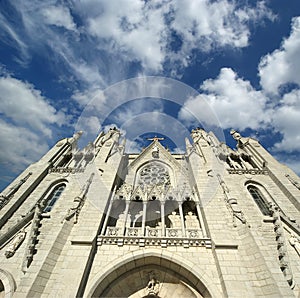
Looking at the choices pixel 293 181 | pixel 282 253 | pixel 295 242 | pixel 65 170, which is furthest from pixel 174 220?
pixel 65 170

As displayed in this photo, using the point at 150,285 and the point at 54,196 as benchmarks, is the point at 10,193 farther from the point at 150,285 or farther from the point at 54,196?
the point at 150,285

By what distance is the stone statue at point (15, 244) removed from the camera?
831cm

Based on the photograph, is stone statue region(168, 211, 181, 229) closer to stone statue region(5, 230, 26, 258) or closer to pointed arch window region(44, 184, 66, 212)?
pointed arch window region(44, 184, 66, 212)

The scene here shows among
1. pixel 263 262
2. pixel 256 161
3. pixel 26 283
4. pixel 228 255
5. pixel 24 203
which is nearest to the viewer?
pixel 26 283

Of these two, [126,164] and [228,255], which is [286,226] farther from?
[126,164]

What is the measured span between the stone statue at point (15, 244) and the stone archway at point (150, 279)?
4548 millimetres

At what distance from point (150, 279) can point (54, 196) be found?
27.8 ft

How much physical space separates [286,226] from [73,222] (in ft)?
36.5

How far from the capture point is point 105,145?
1600 centimetres

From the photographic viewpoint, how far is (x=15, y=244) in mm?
8625

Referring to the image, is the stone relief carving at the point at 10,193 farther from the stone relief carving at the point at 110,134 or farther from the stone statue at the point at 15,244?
the stone relief carving at the point at 110,134

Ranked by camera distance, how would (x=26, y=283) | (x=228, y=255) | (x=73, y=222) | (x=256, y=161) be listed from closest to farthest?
(x=26, y=283) < (x=228, y=255) < (x=73, y=222) < (x=256, y=161)

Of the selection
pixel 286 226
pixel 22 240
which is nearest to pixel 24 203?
pixel 22 240

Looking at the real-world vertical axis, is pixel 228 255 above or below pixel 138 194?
below
